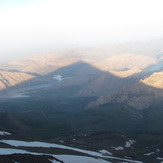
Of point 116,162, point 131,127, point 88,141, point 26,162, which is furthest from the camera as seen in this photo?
point 131,127

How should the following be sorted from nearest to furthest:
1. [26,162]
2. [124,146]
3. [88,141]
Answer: [26,162], [124,146], [88,141]

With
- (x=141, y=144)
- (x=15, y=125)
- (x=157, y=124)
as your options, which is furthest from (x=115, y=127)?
(x=141, y=144)

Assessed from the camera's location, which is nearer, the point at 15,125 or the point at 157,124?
the point at 15,125

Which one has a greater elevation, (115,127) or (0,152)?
(0,152)

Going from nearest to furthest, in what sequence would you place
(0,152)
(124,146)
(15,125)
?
(0,152) → (124,146) → (15,125)

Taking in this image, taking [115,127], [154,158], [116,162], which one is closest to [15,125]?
[115,127]

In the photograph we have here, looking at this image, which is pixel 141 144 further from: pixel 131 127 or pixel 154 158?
pixel 131 127

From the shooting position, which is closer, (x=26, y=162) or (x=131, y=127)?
(x=26, y=162)

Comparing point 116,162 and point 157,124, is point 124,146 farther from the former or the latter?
point 157,124

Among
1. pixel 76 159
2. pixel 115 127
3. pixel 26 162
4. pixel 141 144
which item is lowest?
pixel 115 127
